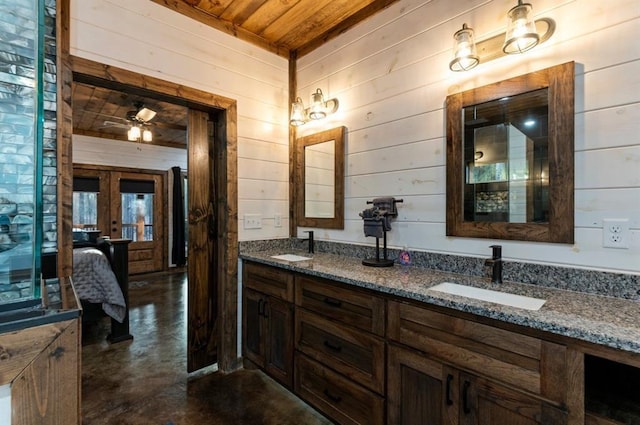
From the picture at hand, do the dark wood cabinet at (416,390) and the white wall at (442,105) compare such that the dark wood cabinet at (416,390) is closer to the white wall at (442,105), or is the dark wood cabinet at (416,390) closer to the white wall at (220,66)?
the white wall at (442,105)

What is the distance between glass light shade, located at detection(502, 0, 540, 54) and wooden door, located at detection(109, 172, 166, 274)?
20.7 feet

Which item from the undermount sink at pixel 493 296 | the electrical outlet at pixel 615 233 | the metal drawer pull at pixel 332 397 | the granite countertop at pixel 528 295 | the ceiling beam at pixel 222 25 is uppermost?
the ceiling beam at pixel 222 25

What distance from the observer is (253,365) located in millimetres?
2562

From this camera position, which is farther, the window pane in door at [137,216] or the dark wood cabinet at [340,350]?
the window pane in door at [137,216]

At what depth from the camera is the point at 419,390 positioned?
1429 millimetres

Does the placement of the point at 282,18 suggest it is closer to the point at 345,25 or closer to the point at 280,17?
the point at 280,17

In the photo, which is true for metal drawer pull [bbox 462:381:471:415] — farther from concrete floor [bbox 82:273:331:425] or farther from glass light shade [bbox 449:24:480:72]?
glass light shade [bbox 449:24:480:72]

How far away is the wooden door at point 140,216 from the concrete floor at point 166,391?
9.89ft

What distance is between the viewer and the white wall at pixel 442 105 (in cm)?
137

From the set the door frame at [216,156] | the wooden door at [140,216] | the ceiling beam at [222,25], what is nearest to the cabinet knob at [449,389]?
the door frame at [216,156]

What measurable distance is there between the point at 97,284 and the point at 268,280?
6.41 ft

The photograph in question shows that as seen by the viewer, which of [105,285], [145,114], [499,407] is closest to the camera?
[499,407]

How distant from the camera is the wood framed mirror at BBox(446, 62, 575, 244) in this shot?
A: 1492 mm

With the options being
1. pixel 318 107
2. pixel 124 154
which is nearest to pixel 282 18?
pixel 318 107
